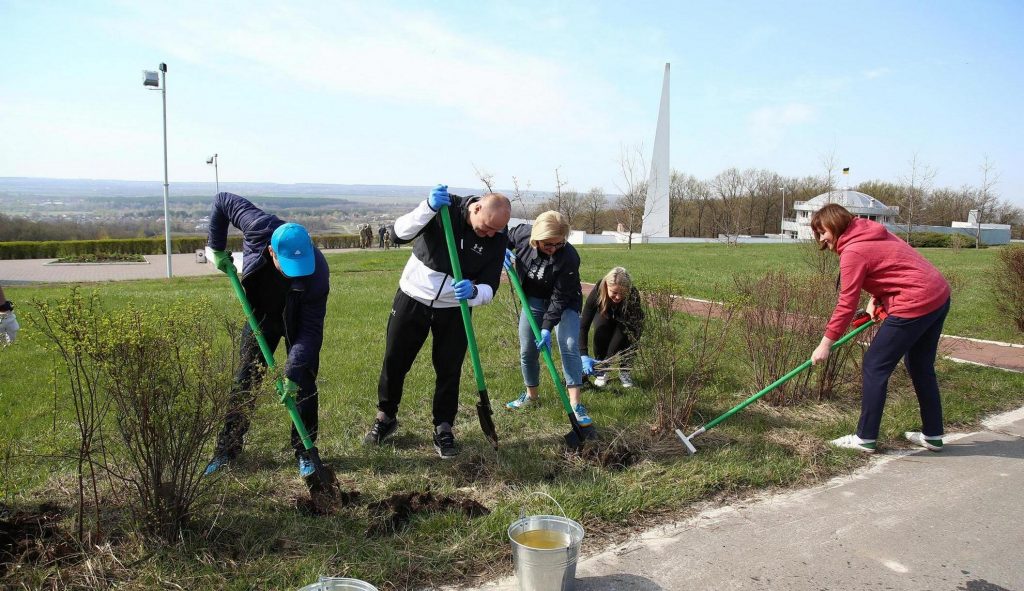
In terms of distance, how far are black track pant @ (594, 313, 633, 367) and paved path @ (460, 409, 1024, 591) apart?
89.7 inches

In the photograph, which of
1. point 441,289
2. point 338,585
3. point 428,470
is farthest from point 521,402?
point 338,585

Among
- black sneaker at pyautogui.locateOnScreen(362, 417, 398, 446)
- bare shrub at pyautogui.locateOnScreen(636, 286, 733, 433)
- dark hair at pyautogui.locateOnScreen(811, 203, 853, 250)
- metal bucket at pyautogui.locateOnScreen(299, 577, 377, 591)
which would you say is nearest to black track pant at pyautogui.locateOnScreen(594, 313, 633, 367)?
bare shrub at pyautogui.locateOnScreen(636, 286, 733, 433)

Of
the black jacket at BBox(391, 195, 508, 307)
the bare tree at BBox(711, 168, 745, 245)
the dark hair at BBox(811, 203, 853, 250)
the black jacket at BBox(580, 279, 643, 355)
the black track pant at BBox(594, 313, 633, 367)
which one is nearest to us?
the black jacket at BBox(391, 195, 508, 307)

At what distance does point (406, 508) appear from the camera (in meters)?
3.31

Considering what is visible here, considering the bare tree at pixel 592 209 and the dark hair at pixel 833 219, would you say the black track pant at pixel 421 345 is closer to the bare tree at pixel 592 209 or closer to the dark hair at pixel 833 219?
the dark hair at pixel 833 219

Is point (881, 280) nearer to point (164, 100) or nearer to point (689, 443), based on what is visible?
point (689, 443)

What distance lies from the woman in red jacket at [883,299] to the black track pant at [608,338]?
194 cm

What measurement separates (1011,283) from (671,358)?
6537 mm

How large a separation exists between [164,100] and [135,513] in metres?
24.1

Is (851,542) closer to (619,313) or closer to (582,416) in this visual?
(582,416)

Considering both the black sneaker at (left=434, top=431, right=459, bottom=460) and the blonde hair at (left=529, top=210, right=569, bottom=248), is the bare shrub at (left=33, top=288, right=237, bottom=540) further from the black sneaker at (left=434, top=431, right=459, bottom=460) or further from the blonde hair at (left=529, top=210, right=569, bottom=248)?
the blonde hair at (left=529, top=210, right=569, bottom=248)

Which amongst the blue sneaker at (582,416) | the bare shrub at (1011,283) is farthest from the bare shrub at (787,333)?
the bare shrub at (1011,283)

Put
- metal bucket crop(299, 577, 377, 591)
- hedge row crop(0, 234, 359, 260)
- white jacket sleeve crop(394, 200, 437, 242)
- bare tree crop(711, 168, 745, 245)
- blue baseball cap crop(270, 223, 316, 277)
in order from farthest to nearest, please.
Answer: bare tree crop(711, 168, 745, 245) < hedge row crop(0, 234, 359, 260) < white jacket sleeve crop(394, 200, 437, 242) < blue baseball cap crop(270, 223, 316, 277) < metal bucket crop(299, 577, 377, 591)

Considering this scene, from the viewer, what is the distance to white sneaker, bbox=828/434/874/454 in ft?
14.7
